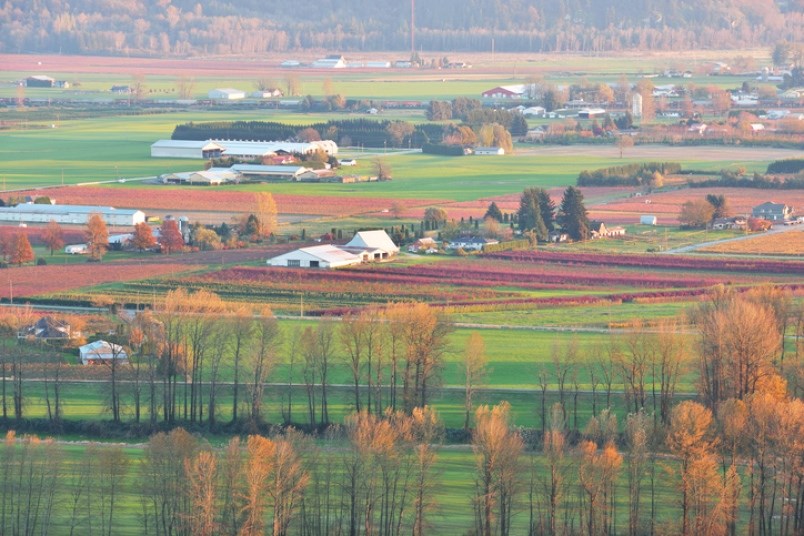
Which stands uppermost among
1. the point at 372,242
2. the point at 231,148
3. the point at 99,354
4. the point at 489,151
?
the point at 99,354

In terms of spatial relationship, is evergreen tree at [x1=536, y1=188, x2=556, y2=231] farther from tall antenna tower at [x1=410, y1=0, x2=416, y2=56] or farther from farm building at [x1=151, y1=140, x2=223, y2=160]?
tall antenna tower at [x1=410, y1=0, x2=416, y2=56]

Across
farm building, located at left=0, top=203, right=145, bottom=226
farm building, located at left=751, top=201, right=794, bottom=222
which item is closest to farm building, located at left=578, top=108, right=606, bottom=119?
farm building, located at left=751, top=201, right=794, bottom=222

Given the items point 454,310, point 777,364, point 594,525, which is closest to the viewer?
point 594,525

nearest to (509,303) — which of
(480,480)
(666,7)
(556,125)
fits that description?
(480,480)

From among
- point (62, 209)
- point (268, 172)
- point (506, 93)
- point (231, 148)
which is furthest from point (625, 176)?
point (506, 93)

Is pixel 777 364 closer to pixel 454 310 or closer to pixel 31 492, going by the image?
pixel 454 310

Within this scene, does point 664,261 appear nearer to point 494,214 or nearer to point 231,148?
point 494,214

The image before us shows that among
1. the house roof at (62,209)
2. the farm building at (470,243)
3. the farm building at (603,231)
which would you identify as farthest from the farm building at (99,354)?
the farm building at (603,231)
